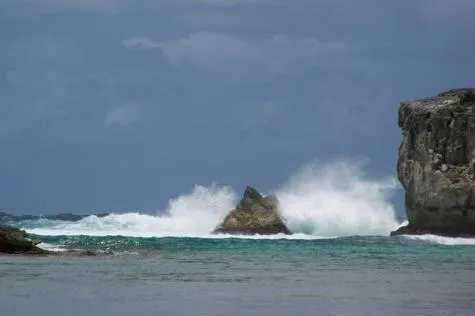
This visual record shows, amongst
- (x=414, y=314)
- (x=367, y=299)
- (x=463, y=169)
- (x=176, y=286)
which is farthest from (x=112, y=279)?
(x=463, y=169)

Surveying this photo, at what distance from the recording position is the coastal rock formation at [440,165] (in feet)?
233

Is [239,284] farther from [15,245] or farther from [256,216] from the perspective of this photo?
[256,216]

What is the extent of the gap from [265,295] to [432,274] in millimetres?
10369

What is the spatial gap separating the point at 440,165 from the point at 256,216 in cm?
1511

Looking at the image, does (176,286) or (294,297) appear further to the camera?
(176,286)

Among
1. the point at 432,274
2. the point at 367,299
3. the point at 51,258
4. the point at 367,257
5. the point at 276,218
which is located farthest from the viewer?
the point at 276,218

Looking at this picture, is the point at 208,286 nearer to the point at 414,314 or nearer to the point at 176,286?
the point at 176,286

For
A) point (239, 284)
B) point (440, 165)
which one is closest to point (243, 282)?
point (239, 284)

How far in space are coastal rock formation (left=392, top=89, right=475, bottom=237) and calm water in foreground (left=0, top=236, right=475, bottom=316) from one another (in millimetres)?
22102

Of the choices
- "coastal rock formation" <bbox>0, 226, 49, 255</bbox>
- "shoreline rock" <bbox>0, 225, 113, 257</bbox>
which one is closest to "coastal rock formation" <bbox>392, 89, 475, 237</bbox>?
"shoreline rock" <bbox>0, 225, 113, 257</bbox>

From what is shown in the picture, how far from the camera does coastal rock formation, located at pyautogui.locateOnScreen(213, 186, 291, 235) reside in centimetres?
7862

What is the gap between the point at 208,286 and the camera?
29234 mm

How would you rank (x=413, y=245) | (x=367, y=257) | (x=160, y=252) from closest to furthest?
(x=367, y=257) → (x=160, y=252) → (x=413, y=245)

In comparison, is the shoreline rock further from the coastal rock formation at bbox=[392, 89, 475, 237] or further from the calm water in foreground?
the coastal rock formation at bbox=[392, 89, 475, 237]
